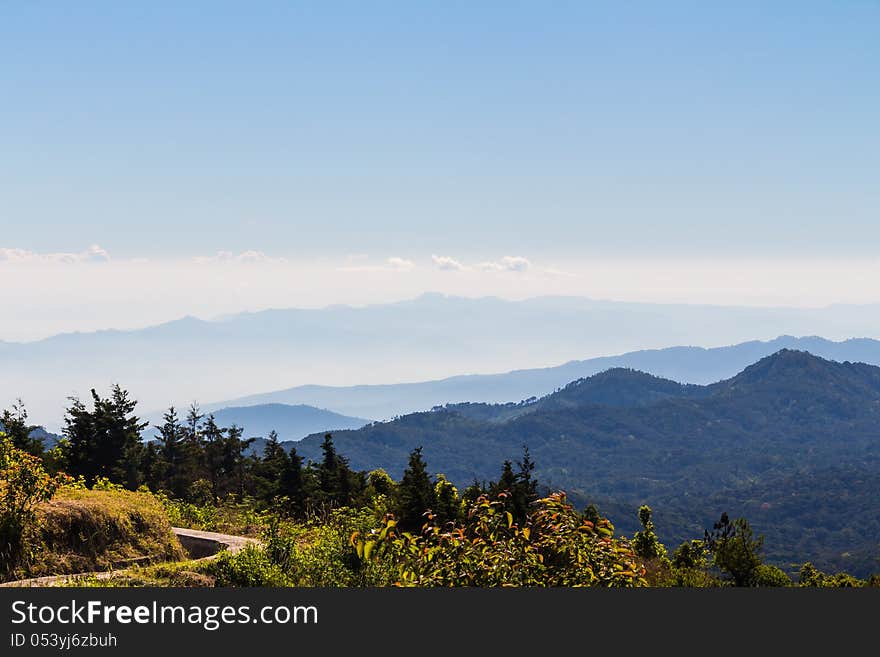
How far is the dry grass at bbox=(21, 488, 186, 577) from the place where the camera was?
12.6 m

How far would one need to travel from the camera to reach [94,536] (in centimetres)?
1346

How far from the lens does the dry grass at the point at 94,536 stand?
1265 centimetres

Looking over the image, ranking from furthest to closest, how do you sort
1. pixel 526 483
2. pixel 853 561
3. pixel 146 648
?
pixel 853 561, pixel 526 483, pixel 146 648

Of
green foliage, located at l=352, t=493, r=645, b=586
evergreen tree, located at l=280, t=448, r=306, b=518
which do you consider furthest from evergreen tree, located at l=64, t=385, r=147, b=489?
green foliage, located at l=352, t=493, r=645, b=586

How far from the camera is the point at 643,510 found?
2875cm

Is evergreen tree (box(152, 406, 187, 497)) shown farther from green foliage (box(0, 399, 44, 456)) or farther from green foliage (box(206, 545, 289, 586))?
green foliage (box(206, 545, 289, 586))

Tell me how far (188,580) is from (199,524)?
8697mm

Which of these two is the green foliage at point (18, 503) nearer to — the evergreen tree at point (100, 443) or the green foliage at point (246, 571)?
the green foliage at point (246, 571)

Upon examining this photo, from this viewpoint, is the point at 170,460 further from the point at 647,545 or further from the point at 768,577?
the point at 768,577

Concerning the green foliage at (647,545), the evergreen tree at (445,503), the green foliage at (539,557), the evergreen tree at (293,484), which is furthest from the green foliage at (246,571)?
the green foliage at (647,545)

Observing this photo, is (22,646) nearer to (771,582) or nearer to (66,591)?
(66,591)

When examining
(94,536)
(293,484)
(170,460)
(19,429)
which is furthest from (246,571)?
(170,460)

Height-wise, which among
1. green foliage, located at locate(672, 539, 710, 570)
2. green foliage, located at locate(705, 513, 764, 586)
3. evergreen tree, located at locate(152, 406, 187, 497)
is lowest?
green foliage, located at locate(672, 539, 710, 570)

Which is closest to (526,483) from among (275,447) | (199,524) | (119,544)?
(199,524)
